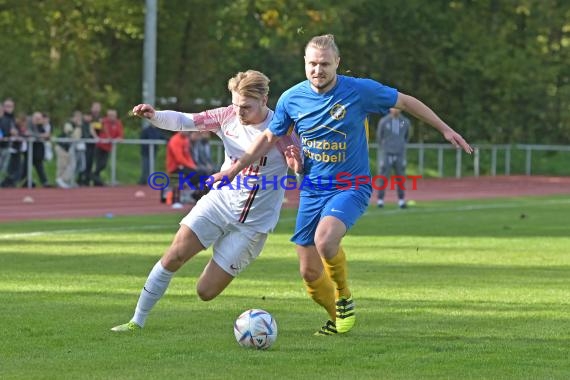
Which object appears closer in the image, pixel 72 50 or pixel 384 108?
pixel 384 108

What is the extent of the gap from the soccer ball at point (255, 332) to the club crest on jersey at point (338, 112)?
4.80 feet

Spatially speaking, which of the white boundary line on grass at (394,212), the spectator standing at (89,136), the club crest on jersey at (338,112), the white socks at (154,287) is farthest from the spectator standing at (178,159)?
the club crest on jersey at (338,112)

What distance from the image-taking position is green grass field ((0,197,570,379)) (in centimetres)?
813

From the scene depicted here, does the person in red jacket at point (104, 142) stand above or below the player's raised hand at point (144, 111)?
below

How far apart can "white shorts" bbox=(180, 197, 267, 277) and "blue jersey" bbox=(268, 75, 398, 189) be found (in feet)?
2.01

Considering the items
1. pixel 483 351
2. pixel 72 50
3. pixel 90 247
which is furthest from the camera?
pixel 72 50

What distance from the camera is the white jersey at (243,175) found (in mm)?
9664

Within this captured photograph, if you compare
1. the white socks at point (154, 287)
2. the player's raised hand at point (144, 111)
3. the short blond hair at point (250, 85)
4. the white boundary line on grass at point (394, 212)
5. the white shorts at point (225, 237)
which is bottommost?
the white boundary line on grass at point (394, 212)

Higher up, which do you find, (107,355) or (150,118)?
(150,118)

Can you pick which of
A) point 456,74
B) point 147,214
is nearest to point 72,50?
point 456,74

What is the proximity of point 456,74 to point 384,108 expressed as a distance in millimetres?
40178

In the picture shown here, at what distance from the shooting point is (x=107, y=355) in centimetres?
849

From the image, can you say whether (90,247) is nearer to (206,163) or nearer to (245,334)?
(245,334)

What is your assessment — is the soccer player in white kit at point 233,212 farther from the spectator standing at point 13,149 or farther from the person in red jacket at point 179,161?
the spectator standing at point 13,149
